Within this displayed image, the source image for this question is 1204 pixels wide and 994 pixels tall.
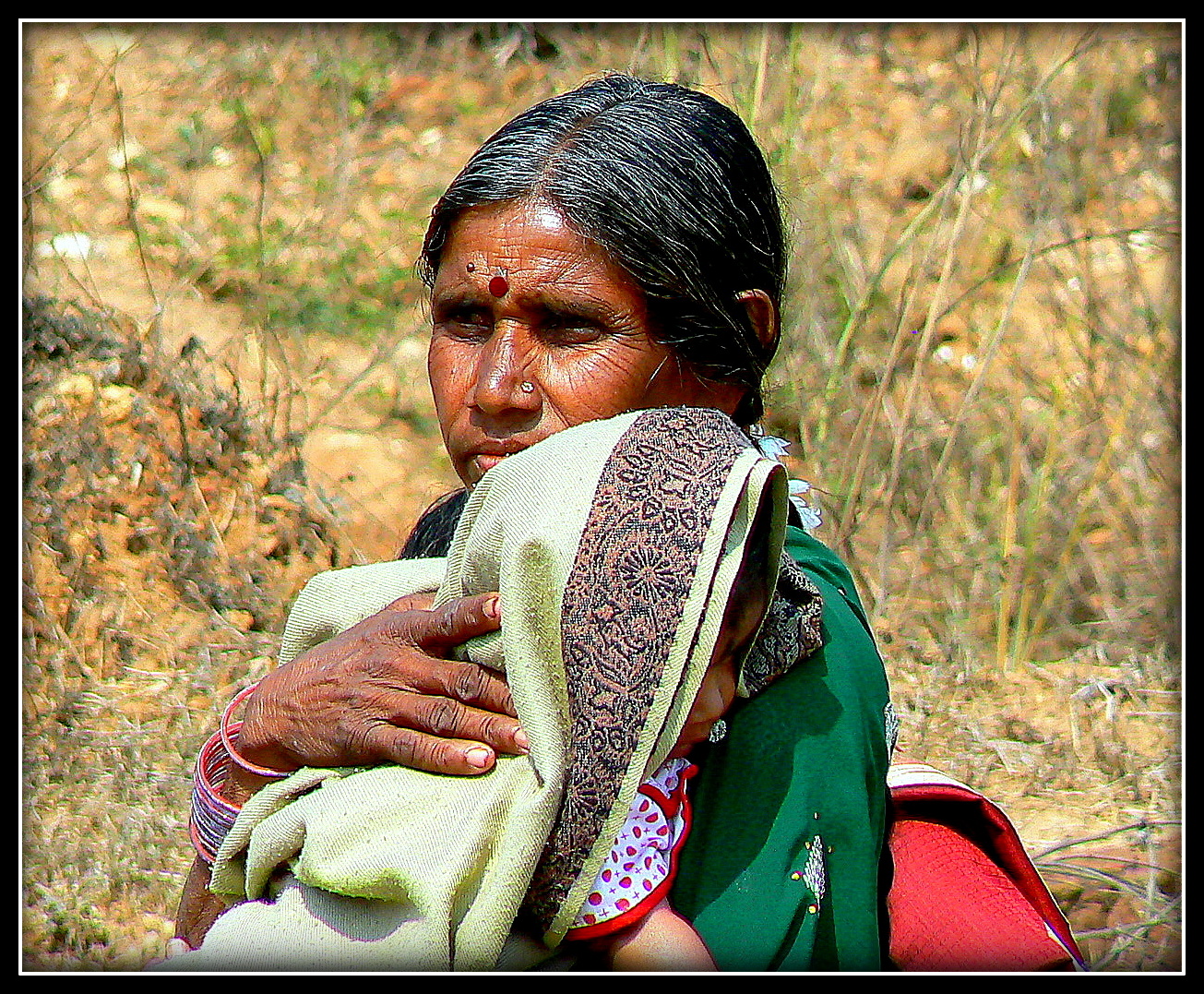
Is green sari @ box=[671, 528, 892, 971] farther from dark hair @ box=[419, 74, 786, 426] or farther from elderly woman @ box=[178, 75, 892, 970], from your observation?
dark hair @ box=[419, 74, 786, 426]

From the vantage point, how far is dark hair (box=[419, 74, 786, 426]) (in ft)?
5.32

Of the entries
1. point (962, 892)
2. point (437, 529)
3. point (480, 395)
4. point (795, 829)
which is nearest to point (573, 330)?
point (480, 395)

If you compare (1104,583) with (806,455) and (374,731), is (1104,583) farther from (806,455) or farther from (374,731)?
(374,731)

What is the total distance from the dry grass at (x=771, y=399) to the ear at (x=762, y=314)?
1.54m

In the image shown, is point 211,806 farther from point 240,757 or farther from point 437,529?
point 437,529

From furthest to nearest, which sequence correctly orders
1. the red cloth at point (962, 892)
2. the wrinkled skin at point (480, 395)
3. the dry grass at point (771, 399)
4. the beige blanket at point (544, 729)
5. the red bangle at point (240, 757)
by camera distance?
the dry grass at point (771, 399)
the red cloth at point (962, 892)
the red bangle at point (240, 757)
the wrinkled skin at point (480, 395)
the beige blanket at point (544, 729)

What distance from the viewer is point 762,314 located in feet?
5.84

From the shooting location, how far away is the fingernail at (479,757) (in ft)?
4.14

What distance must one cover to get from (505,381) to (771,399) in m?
2.44

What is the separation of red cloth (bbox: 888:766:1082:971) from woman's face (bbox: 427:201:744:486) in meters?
0.67

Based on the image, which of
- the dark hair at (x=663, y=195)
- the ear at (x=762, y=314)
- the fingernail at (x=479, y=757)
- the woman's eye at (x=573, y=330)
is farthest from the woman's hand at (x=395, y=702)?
the ear at (x=762, y=314)

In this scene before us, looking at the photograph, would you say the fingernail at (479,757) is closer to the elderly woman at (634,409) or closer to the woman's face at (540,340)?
the elderly woman at (634,409)

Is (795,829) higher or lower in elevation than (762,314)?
lower

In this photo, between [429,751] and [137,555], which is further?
[137,555]
